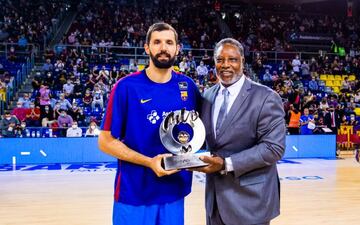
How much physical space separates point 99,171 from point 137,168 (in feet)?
27.0

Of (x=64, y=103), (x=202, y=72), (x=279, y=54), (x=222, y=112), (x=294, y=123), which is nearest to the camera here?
(x=222, y=112)

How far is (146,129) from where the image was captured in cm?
272

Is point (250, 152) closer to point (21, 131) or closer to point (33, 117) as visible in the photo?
point (21, 131)

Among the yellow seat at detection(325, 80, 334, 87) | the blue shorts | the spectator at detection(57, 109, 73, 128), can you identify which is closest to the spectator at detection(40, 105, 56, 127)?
the spectator at detection(57, 109, 73, 128)

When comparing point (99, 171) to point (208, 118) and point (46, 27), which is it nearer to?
point (208, 118)

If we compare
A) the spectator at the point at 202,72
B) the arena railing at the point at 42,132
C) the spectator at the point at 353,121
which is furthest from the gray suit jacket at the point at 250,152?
the spectator at the point at 202,72

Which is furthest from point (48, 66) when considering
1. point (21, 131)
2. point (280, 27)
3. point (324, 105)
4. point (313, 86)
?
point (280, 27)

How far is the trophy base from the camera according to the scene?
→ 8.08 feet

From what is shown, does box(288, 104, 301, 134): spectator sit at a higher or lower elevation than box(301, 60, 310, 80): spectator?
lower

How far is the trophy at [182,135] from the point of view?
2.51 meters

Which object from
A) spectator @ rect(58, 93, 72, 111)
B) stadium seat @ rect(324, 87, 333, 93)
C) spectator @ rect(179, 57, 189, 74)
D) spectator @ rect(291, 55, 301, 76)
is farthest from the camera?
spectator @ rect(291, 55, 301, 76)

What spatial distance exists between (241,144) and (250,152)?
0.32 feet

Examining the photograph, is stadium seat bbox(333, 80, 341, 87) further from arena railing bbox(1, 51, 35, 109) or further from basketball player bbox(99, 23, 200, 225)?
basketball player bbox(99, 23, 200, 225)

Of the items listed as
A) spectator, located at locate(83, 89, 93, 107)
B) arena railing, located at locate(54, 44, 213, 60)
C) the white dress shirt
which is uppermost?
arena railing, located at locate(54, 44, 213, 60)
